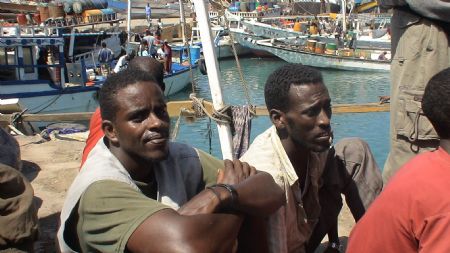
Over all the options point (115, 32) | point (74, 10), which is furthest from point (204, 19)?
point (74, 10)

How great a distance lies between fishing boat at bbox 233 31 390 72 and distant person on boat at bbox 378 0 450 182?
22109 millimetres

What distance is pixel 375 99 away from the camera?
1966cm

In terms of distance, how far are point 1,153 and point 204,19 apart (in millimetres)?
1943

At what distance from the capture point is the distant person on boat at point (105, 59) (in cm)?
2011

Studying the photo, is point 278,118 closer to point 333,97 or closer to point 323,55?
point 333,97

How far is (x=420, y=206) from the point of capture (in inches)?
68.5

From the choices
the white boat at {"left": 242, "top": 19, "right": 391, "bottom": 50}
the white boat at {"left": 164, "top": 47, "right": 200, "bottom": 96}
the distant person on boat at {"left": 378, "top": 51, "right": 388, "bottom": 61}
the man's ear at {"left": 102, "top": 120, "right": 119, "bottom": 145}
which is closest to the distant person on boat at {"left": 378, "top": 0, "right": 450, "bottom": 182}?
the man's ear at {"left": 102, "top": 120, "right": 119, "bottom": 145}

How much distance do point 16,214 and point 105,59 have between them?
1801cm

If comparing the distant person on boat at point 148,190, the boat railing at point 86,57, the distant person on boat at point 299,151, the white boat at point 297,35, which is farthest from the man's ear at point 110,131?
the white boat at point 297,35

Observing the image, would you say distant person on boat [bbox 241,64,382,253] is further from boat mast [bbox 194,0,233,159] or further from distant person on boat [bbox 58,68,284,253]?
boat mast [bbox 194,0,233,159]

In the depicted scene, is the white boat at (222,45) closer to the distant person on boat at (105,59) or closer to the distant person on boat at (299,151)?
the distant person on boat at (105,59)

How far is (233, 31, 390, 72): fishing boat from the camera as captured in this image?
24750 millimetres

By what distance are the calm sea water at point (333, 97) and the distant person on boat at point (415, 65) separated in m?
2.89

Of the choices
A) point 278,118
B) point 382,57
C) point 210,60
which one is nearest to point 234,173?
point 278,118
